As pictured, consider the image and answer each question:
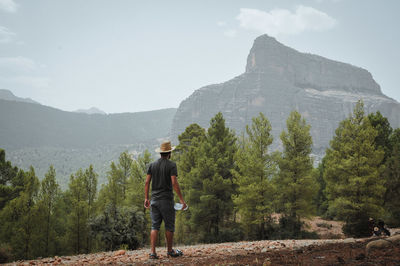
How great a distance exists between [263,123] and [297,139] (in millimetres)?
2567

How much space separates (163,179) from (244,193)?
12490 millimetres

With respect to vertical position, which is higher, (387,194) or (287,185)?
(287,185)

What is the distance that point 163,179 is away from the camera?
19.4 ft

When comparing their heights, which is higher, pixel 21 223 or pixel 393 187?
pixel 393 187

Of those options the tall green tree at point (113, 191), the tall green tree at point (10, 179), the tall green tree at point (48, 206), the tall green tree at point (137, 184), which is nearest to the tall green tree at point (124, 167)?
the tall green tree at point (113, 191)

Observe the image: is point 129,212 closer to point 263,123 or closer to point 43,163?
point 263,123

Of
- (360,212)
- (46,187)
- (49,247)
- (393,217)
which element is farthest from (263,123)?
(49,247)

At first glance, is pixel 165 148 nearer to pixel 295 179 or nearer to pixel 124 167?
pixel 295 179

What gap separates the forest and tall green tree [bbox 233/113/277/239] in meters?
0.06

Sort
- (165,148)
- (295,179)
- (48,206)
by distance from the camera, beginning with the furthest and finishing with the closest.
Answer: (48,206)
(295,179)
(165,148)

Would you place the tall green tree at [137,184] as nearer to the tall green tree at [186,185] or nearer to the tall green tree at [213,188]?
the tall green tree at [186,185]

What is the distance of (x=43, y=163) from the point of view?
5571 inches

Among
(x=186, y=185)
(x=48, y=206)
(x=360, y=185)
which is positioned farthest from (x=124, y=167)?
(x=360, y=185)

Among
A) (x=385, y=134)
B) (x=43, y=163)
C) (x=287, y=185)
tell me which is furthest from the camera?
(x=43, y=163)
